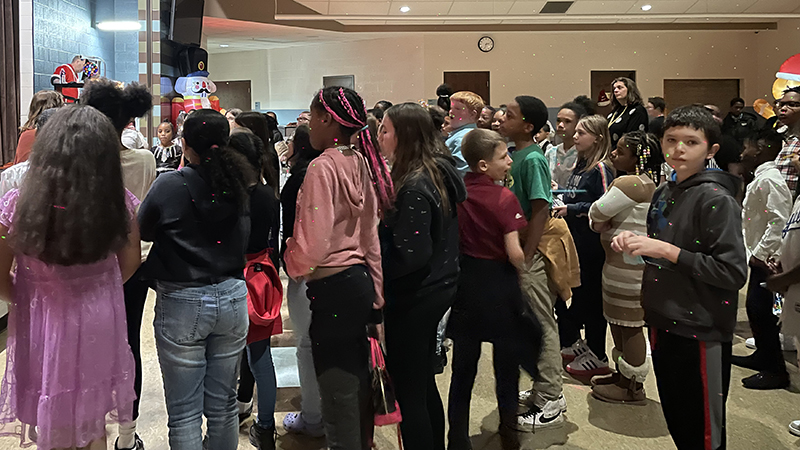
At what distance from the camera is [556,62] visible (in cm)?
1029

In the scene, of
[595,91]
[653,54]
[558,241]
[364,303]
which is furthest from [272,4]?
[364,303]

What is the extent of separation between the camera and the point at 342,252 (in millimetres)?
1673

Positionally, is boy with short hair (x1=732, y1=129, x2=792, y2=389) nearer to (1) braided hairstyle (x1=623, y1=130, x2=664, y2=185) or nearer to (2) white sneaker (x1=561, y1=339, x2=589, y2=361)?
(1) braided hairstyle (x1=623, y1=130, x2=664, y2=185)

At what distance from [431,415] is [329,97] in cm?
106

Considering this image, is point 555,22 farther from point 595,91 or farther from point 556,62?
point 595,91

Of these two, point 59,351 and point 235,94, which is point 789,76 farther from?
point 235,94

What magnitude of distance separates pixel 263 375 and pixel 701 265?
1551 mm

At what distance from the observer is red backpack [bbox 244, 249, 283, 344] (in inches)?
81.9

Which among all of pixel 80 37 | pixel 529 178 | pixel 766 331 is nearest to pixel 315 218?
pixel 529 178

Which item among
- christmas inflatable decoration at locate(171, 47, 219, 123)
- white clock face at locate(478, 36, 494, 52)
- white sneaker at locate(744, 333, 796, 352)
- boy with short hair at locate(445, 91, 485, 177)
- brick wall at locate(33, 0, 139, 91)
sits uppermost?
white clock face at locate(478, 36, 494, 52)

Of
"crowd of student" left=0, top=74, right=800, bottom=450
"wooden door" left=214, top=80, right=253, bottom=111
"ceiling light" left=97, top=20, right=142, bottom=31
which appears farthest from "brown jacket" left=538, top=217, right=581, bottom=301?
"wooden door" left=214, top=80, right=253, bottom=111

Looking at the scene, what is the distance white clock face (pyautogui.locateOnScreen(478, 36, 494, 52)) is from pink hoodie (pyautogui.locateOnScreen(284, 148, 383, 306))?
9103 millimetres

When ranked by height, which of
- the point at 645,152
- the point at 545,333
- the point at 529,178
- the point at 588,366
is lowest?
the point at 588,366

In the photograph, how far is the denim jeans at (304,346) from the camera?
7.10 feet
